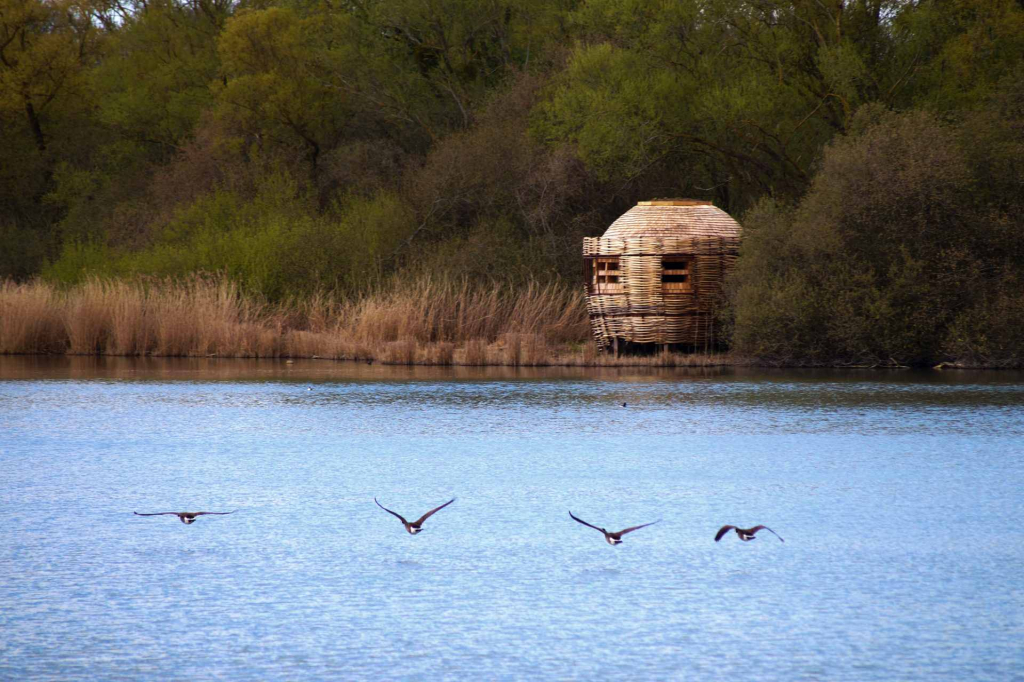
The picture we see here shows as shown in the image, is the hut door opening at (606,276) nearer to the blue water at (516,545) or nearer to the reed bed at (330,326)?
the reed bed at (330,326)

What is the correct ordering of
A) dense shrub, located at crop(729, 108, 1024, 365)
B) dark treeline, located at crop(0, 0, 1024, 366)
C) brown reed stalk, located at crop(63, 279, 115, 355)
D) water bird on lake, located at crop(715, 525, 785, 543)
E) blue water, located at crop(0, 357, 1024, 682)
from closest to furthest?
blue water, located at crop(0, 357, 1024, 682) → water bird on lake, located at crop(715, 525, 785, 543) → dense shrub, located at crop(729, 108, 1024, 365) → dark treeline, located at crop(0, 0, 1024, 366) → brown reed stalk, located at crop(63, 279, 115, 355)

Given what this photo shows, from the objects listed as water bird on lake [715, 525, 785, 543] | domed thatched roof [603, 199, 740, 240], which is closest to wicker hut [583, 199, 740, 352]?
domed thatched roof [603, 199, 740, 240]

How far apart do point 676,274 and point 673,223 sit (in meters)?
0.74

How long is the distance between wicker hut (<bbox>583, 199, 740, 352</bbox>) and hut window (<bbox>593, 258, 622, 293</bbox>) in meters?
0.01

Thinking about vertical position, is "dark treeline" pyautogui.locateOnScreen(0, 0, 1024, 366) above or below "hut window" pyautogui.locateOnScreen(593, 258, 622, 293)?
above

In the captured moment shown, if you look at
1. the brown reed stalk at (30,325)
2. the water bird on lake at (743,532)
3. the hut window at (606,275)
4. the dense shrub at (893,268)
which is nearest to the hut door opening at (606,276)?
the hut window at (606,275)

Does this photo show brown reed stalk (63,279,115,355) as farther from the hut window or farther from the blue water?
the blue water

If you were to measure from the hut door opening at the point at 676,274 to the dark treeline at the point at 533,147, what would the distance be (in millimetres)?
784

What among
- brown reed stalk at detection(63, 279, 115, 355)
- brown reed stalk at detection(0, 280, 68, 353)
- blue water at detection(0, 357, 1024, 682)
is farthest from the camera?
brown reed stalk at detection(0, 280, 68, 353)

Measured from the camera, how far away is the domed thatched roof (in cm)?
1906

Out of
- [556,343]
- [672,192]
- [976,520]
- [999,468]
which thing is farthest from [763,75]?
[976,520]

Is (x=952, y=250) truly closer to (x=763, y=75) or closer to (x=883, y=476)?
(x=763, y=75)

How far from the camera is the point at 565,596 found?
224 inches

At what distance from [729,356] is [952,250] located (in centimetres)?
329
